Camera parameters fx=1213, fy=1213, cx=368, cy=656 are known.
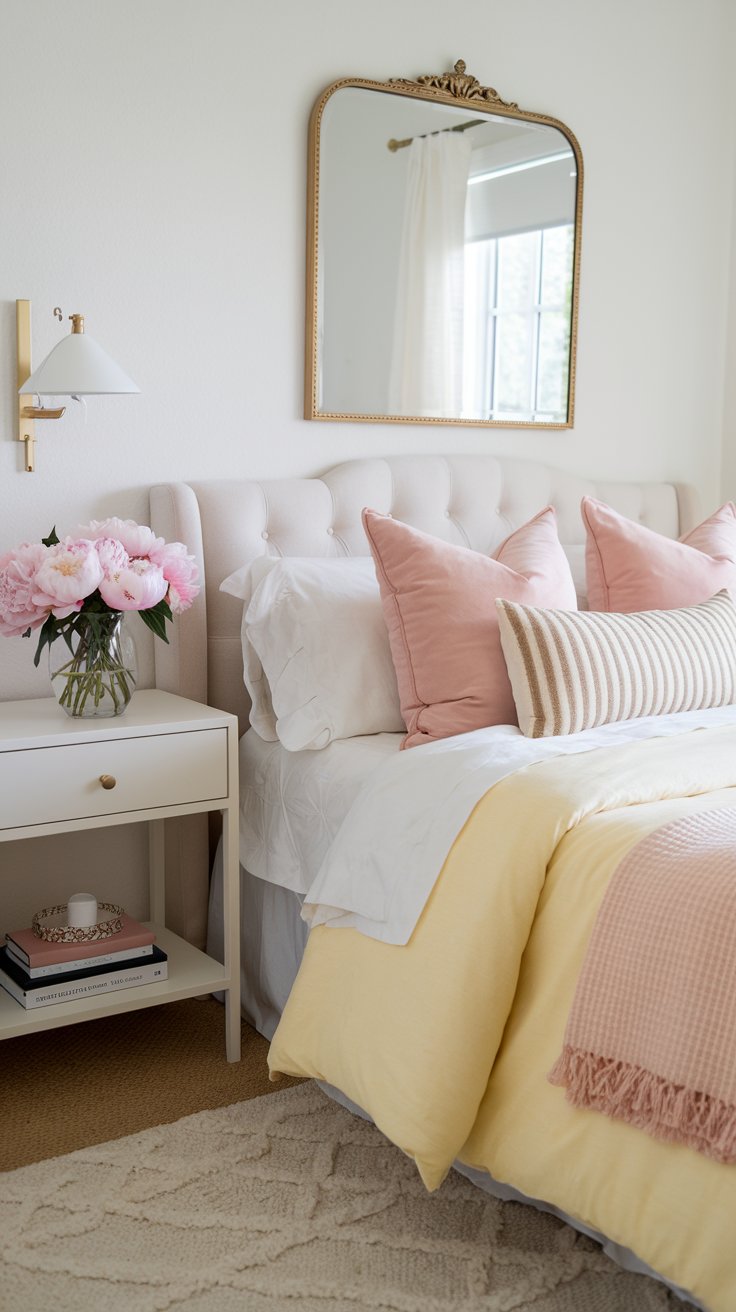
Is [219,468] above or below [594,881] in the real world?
above

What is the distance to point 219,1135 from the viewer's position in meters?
2.00

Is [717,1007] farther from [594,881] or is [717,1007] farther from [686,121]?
[686,121]

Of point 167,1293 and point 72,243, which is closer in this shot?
point 167,1293

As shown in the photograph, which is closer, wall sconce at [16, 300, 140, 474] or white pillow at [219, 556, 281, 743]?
wall sconce at [16, 300, 140, 474]

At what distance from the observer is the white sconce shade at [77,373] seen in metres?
2.20

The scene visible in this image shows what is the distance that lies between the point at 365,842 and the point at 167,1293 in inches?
27.7

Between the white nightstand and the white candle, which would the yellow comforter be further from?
the white candle

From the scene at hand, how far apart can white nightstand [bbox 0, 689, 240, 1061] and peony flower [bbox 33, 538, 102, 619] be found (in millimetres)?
220

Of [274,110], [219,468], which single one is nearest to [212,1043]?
[219,468]

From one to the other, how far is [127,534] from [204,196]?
84 cm

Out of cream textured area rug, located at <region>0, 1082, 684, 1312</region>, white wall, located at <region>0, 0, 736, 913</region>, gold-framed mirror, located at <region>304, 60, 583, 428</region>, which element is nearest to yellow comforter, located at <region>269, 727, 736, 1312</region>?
cream textured area rug, located at <region>0, 1082, 684, 1312</region>

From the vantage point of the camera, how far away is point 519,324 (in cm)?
316

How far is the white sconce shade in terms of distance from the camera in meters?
2.20

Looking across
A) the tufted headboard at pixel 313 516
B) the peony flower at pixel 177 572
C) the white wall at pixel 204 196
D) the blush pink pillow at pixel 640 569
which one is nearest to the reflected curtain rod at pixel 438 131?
the white wall at pixel 204 196
